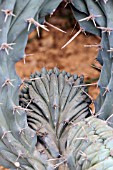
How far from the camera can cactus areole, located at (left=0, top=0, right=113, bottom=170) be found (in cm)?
185

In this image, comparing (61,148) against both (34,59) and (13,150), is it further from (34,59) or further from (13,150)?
(34,59)

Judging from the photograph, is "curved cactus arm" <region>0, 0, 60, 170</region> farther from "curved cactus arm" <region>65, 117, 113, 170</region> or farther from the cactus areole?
"curved cactus arm" <region>65, 117, 113, 170</region>

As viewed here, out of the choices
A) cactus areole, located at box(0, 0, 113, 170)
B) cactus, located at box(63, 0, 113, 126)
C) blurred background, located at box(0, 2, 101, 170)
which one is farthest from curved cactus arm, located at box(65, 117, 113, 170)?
blurred background, located at box(0, 2, 101, 170)

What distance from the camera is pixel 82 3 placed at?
2.05 meters

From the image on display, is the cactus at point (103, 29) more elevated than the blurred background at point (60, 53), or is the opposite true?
the cactus at point (103, 29)

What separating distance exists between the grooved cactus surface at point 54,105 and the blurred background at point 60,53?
2089mm

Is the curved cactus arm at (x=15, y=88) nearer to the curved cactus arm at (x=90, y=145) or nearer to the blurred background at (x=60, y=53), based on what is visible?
the curved cactus arm at (x=90, y=145)

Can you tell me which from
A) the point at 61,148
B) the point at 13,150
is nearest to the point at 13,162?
the point at 13,150

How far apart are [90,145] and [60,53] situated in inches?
114

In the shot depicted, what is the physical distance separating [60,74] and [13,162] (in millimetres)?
428

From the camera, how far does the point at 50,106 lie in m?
2.11

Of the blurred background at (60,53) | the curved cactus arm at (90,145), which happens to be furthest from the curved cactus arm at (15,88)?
the blurred background at (60,53)

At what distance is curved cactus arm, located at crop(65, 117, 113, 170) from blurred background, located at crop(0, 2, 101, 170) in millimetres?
2290

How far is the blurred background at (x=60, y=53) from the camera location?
4477 mm
